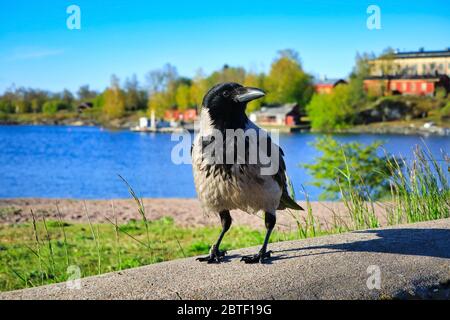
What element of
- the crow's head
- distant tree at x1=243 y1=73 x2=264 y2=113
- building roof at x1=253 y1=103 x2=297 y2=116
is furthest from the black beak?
building roof at x1=253 y1=103 x2=297 y2=116

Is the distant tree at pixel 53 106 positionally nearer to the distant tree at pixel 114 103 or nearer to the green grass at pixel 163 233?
the distant tree at pixel 114 103

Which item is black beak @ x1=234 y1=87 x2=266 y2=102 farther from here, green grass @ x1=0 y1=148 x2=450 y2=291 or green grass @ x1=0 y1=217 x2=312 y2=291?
green grass @ x1=0 y1=217 x2=312 y2=291

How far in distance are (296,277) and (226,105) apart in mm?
1708

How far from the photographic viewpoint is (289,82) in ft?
291

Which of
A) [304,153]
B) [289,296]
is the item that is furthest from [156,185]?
[289,296]

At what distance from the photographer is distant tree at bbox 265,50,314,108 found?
87.4m

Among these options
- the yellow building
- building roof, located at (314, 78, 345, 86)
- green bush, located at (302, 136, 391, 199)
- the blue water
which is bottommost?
the blue water

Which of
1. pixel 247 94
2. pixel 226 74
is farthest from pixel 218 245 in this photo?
pixel 226 74

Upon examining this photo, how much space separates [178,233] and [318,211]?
5.63m

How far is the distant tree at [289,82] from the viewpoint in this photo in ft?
287

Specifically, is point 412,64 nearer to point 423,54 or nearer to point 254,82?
point 423,54

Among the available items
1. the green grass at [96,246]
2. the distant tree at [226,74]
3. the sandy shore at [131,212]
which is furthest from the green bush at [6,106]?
the green grass at [96,246]

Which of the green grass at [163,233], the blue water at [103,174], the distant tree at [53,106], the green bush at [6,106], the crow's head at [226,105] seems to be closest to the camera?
the crow's head at [226,105]
